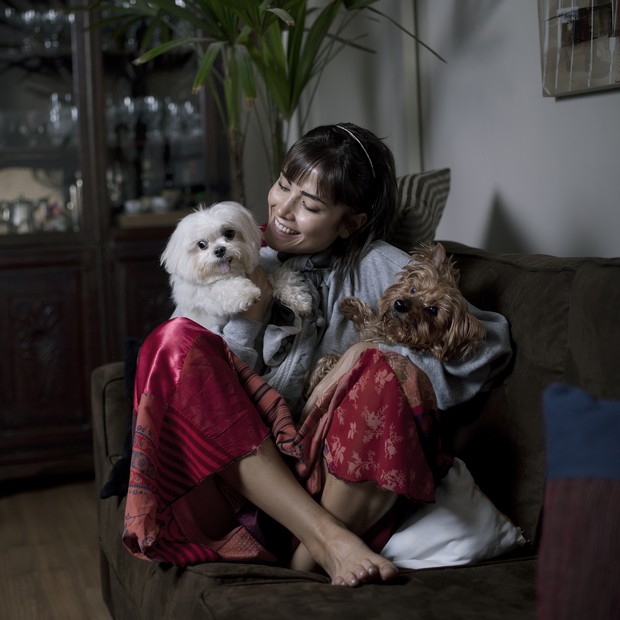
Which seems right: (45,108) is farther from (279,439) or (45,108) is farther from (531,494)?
(531,494)

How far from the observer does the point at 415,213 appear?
6.91 ft

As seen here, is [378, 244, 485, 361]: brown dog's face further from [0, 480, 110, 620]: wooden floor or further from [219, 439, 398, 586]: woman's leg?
[0, 480, 110, 620]: wooden floor

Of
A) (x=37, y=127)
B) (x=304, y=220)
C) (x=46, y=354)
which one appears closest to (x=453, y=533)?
(x=304, y=220)

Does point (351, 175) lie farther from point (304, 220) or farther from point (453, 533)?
point (453, 533)

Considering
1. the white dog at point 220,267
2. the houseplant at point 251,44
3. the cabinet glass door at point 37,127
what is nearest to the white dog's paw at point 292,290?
the white dog at point 220,267

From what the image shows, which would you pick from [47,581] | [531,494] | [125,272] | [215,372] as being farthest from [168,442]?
[125,272]

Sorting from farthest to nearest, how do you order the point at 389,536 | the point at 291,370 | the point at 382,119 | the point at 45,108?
1. the point at 45,108
2. the point at 382,119
3. the point at 291,370
4. the point at 389,536

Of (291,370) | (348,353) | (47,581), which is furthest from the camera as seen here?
(47,581)

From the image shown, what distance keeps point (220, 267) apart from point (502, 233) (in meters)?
1.04

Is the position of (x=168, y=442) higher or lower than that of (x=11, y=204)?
lower

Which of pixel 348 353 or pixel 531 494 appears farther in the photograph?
pixel 348 353

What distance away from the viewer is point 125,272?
3.50 meters

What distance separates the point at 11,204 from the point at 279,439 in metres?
2.38

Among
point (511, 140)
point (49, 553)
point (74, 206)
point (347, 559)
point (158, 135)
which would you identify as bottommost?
point (49, 553)
